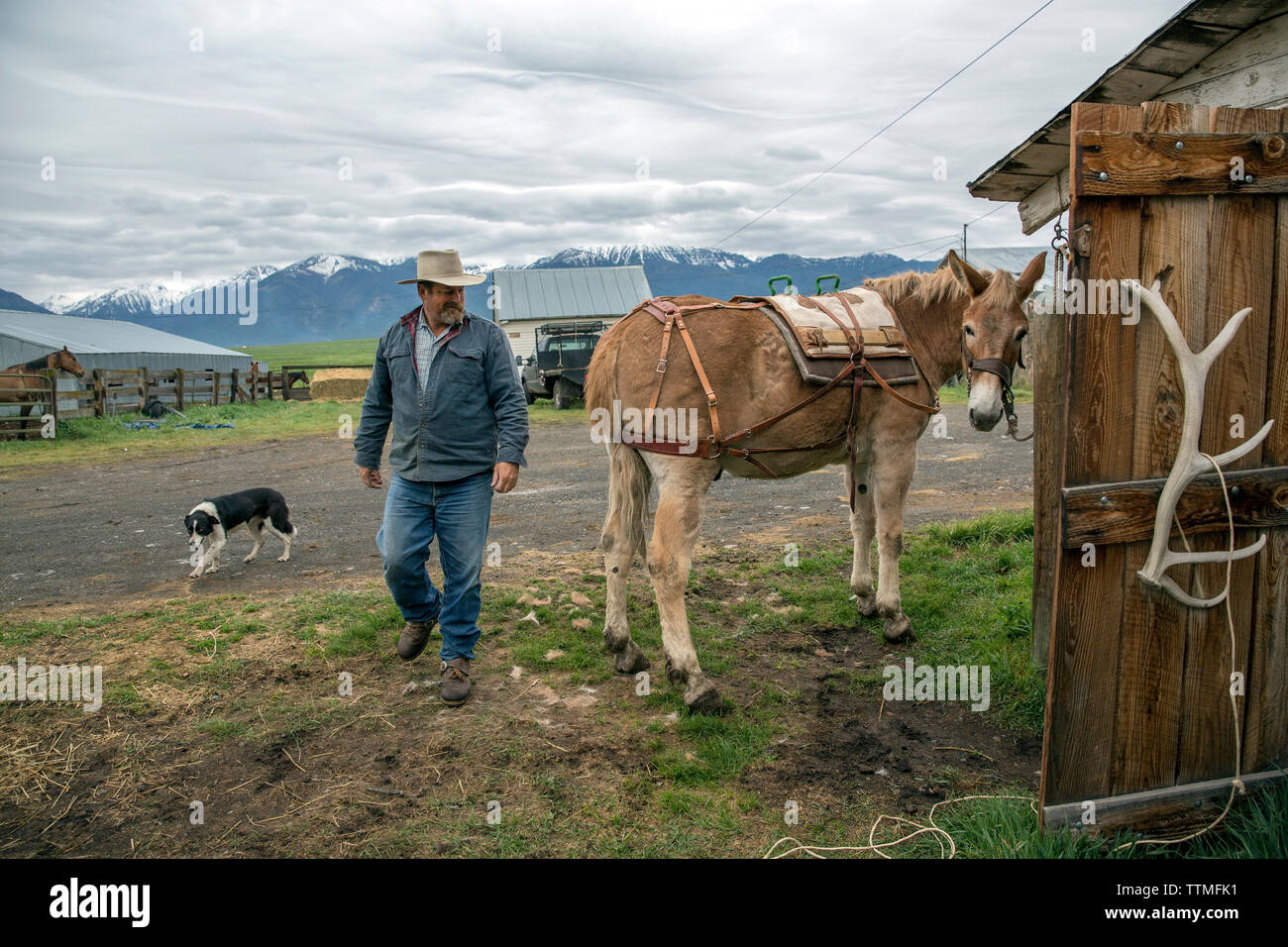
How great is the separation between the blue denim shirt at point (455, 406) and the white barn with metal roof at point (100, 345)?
115ft

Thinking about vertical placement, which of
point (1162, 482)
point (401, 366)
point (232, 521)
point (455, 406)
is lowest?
point (232, 521)

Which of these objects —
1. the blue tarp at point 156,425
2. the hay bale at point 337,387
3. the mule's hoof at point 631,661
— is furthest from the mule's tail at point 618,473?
the hay bale at point 337,387

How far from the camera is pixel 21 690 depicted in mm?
4488

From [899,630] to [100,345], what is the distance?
46.4 meters

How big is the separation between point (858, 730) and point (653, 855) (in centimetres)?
154

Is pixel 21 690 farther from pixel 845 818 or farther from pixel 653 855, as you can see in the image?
pixel 845 818

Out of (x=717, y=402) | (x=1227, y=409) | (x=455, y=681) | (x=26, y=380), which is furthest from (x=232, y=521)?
(x=26, y=380)

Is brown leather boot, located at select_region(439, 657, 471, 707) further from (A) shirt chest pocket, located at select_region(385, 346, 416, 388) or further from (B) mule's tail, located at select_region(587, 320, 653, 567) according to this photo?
(A) shirt chest pocket, located at select_region(385, 346, 416, 388)

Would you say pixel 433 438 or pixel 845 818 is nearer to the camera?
pixel 845 818

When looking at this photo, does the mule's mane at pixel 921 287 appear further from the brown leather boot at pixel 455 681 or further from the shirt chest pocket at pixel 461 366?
the brown leather boot at pixel 455 681

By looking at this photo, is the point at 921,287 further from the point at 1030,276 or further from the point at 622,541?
the point at 622,541

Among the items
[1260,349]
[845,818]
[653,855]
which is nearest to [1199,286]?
[1260,349]

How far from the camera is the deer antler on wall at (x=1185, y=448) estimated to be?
2.56 metres

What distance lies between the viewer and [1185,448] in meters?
2.60
